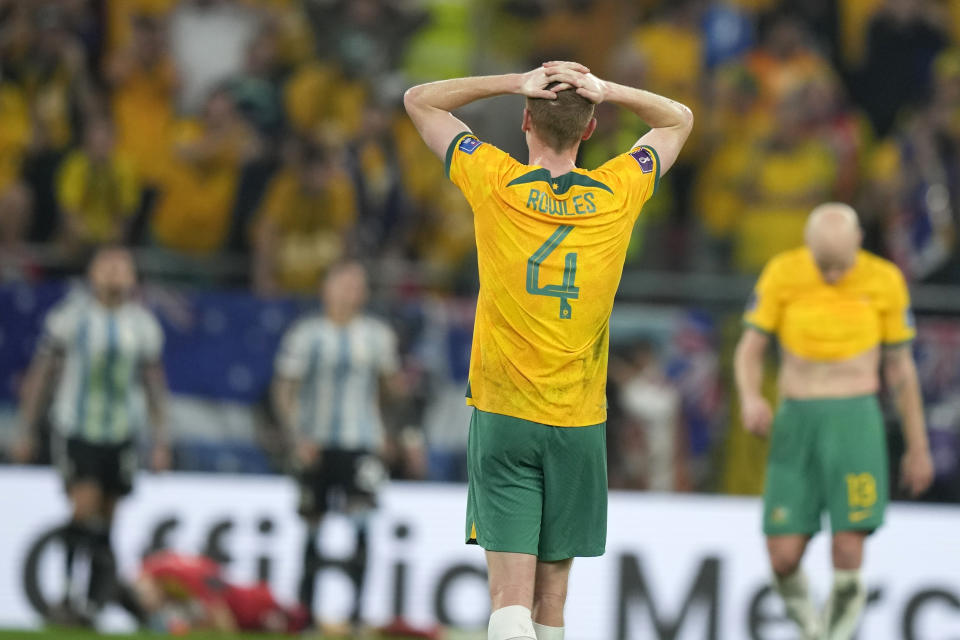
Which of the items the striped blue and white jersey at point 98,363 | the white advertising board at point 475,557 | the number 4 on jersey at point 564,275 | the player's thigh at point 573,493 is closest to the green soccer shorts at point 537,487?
the player's thigh at point 573,493

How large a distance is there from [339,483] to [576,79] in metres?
5.74

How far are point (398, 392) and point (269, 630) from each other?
201 centimetres

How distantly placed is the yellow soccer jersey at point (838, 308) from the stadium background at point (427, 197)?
250 cm

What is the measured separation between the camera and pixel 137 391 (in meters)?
10.3

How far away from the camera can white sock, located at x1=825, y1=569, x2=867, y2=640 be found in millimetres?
7707

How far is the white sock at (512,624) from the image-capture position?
Answer: 484 cm

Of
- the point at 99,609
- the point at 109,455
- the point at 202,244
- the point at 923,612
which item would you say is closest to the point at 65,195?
the point at 202,244

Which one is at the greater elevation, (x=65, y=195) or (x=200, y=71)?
(x=200, y=71)

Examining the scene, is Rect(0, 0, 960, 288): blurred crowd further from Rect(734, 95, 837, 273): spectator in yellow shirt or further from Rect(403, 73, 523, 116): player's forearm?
Rect(403, 73, 523, 116): player's forearm

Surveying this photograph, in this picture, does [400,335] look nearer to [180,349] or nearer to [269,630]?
[180,349]

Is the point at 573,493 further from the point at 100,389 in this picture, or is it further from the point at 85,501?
the point at 100,389

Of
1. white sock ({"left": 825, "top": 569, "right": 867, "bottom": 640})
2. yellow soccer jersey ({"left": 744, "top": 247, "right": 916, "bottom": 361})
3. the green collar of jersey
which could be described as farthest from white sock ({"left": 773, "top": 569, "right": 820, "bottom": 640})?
the green collar of jersey

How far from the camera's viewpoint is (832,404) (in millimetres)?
7832

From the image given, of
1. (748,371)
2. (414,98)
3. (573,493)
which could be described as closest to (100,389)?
(748,371)
